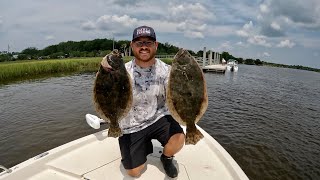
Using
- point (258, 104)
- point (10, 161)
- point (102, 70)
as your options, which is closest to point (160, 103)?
point (102, 70)

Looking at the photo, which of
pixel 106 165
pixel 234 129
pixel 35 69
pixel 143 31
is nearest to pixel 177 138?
pixel 106 165

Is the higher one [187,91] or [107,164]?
[187,91]

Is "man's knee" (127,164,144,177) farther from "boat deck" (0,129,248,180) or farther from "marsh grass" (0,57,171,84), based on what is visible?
"marsh grass" (0,57,171,84)

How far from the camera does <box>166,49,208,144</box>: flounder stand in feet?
11.8

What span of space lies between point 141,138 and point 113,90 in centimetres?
140

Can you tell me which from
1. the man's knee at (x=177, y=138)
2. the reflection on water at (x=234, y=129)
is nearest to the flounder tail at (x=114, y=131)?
the man's knee at (x=177, y=138)

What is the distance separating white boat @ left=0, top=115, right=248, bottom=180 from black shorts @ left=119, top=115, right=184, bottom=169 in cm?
29

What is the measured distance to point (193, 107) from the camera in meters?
3.69

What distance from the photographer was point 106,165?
16.7 ft

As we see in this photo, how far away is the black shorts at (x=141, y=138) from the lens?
4.66 meters

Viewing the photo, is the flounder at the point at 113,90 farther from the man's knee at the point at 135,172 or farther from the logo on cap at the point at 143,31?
the man's knee at the point at 135,172

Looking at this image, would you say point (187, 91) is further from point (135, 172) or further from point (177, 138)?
point (135, 172)

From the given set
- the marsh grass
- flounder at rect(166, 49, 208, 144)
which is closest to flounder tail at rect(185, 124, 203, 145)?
flounder at rect(166, 49, 208, 144)

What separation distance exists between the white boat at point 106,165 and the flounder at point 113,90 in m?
1.45
